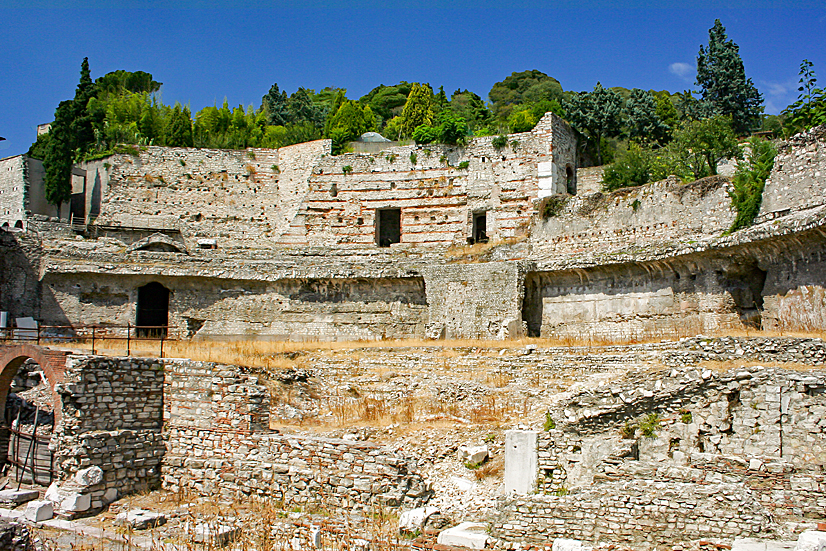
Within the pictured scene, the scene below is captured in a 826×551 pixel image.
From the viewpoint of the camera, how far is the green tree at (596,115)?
30828 millimetres

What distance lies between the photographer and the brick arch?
13.6 m

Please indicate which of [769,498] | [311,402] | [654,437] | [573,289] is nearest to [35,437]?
[311,402]

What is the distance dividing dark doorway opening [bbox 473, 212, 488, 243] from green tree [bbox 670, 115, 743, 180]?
7.69 metres

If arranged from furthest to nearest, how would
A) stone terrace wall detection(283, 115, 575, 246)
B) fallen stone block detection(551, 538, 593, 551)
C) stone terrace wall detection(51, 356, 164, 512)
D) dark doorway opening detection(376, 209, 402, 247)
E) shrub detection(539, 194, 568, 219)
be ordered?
dark doorway opening detection(376, 209, 402, 247) → stone terrace wall detection(283, 115, 575, 246) → shrub detection(539, 194, 568, 219) → stone terrace wall detection(51, 356, 164, 512) → fallen stone block detection(551, 538, 593, 551)

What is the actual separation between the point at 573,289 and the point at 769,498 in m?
14.3

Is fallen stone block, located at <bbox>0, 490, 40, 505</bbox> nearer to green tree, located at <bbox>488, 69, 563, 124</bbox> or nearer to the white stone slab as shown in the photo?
the white stone slab

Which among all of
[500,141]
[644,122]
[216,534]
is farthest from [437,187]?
[216,534]

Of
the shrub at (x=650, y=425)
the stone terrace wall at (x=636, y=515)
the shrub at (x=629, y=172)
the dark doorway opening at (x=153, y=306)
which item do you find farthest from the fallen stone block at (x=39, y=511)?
the shrub at (x=629, y=172)

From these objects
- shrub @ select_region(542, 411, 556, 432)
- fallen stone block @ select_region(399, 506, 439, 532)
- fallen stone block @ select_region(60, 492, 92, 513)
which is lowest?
fallen stone block @ select_region(60, 492, 92, 513)

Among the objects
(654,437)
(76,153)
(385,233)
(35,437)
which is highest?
(76,153)

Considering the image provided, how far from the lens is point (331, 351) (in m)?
19.6

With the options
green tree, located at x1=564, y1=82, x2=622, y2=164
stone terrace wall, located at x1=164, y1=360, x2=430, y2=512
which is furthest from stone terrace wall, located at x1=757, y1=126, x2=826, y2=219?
green tree, located at x1=564, y1=82, x2=622, y2=164

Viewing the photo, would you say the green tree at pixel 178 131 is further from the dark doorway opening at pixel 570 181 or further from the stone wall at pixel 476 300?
the dark doorway opening at pixel 570 181

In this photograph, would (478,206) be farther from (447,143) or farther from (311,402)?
(311,402)
